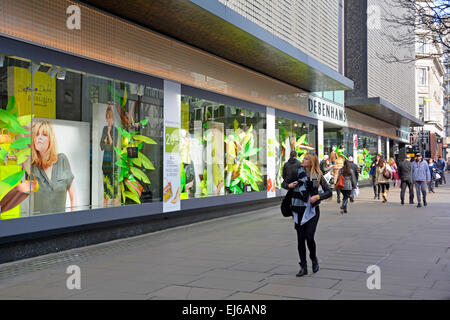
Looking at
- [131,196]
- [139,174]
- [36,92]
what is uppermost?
[36,92]

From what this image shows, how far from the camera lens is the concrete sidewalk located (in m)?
5.54

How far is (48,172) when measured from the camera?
8734 millimetres

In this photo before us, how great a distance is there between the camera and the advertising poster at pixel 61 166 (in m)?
8.39

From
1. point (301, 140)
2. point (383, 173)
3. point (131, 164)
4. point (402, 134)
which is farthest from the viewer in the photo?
point (402, 134)

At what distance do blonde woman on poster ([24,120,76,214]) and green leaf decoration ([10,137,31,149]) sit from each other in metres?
0.18

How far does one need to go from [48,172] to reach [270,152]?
29.3 feet

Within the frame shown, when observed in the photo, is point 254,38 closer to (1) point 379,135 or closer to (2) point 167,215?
(2) point 167,215

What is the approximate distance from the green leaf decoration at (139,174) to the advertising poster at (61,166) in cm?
107

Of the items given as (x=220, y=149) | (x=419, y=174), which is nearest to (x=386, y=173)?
(x=419, y=174)

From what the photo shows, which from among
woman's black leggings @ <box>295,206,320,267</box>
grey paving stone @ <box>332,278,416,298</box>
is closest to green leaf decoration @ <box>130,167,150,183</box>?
woman's black leggings @ <box>295,206,320,267</box>

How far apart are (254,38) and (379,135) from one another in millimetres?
23011

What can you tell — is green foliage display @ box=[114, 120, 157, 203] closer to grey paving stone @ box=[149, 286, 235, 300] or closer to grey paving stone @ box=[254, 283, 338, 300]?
grey paving stone @ box=[149, 286, 235, 300]

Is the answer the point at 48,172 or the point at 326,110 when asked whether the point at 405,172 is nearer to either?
the point at 326,110
